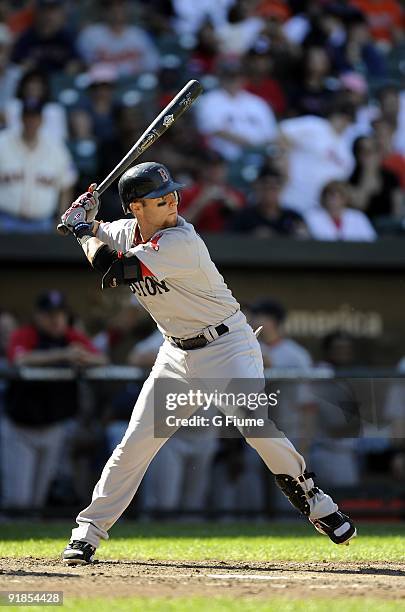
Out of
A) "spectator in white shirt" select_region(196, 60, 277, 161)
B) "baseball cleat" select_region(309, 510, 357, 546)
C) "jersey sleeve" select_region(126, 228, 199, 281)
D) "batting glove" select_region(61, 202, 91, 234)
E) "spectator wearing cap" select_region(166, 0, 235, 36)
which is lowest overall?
"baseball cleat" select_region(309, 510, 357, 546)

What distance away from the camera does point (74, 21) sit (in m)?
11.5

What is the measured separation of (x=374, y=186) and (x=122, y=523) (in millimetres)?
4446

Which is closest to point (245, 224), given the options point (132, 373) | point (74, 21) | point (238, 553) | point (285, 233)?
point (285, 233)

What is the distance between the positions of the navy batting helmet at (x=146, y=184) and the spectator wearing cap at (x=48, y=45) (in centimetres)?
602

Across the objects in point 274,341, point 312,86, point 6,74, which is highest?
point 6,74

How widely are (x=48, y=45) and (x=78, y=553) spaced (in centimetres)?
705

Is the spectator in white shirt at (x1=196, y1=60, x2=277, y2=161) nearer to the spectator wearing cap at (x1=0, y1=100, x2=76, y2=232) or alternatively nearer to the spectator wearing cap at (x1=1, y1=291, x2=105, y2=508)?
the spectator wearing cap at (x1=0, y1=100, x2=76, y2=232)

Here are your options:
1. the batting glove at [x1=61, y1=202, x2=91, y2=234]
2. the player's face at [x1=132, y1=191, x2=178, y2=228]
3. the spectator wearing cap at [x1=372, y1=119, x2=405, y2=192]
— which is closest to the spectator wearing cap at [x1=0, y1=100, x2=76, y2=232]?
the spectator wearing cap at [x1=372, y1=119, x2=405, y2=192]

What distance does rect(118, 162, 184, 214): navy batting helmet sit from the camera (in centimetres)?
511

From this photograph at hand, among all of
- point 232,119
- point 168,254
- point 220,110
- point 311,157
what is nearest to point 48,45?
point 220,110

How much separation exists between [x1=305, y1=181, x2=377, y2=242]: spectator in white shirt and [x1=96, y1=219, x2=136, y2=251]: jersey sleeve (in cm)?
491

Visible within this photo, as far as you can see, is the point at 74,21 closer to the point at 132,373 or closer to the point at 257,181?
the point at 257,181

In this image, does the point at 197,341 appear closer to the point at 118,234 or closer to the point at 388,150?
the point at 118,234

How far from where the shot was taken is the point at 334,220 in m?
10.3
